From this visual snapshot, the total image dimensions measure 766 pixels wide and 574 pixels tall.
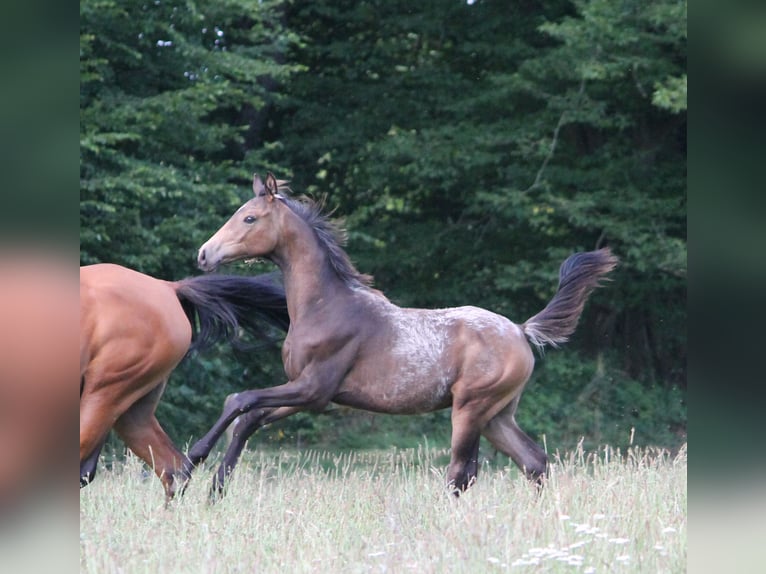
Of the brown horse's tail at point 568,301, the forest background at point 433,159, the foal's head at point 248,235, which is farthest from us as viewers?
the forest background at point 433,159

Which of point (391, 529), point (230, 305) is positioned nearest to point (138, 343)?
point (230, 305)

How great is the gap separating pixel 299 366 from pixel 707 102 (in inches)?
196

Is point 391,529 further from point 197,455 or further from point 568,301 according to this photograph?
point 568,301

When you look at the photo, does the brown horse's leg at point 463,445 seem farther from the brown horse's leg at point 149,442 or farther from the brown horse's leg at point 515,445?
the brown horse's leg at point 149,442

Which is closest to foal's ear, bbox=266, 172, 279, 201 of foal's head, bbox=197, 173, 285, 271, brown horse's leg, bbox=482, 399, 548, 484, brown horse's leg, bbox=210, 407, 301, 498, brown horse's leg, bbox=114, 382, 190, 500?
foal's head, bbox=197, 173, 285, 271

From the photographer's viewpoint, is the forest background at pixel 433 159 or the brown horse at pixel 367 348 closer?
the brown horse at pixel 367 348

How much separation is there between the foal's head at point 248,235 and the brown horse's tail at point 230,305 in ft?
0.62

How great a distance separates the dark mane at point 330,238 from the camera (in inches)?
267

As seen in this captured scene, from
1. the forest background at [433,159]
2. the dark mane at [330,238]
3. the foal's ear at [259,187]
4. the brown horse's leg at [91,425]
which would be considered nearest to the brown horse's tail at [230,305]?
the dark mane at [330,238]

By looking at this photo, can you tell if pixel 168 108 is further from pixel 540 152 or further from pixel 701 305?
pixel 701 305

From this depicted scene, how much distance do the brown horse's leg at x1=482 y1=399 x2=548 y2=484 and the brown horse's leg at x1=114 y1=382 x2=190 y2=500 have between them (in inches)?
80.1

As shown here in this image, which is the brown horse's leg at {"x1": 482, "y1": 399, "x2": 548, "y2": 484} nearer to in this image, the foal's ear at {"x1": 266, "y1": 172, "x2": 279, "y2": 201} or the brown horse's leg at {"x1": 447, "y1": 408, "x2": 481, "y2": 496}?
the brown horse's leg at {"x1": 447, "y1": 408, "x2": 481, "y2": 496}

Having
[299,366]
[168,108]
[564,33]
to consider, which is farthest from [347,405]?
[564,33]

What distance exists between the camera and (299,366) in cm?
643
